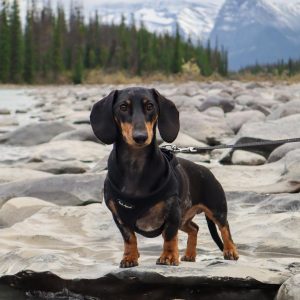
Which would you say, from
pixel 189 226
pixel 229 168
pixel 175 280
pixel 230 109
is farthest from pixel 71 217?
pixel 230 109

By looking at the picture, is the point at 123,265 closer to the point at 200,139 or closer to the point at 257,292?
the point at 257,292

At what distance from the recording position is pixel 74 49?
3034 inches

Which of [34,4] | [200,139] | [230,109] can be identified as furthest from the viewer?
[34,4]

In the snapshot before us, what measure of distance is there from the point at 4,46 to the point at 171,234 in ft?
220

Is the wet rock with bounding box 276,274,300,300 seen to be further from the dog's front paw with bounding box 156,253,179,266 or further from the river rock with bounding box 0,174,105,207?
the river rock with bounding box 0,174,105,207

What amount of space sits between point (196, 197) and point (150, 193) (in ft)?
1.16

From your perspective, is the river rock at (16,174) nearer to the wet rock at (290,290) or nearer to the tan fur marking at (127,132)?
the tan fur marking at (127,132)

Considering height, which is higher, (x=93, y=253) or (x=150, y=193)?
(x=150, y=193)

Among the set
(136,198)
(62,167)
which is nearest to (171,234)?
(136,198)

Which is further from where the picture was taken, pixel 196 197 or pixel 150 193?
pixel 196 197

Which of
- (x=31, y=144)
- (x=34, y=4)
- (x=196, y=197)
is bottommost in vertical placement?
(x=31, y=144)

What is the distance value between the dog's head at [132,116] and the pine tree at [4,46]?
63.8m

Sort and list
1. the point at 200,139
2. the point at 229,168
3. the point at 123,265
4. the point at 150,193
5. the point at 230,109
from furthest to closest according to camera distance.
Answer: the point at 230,109
the point at 200,139
the point at 229,168
the point at 123,265
the point at 150,193

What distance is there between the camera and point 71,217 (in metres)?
4.29
